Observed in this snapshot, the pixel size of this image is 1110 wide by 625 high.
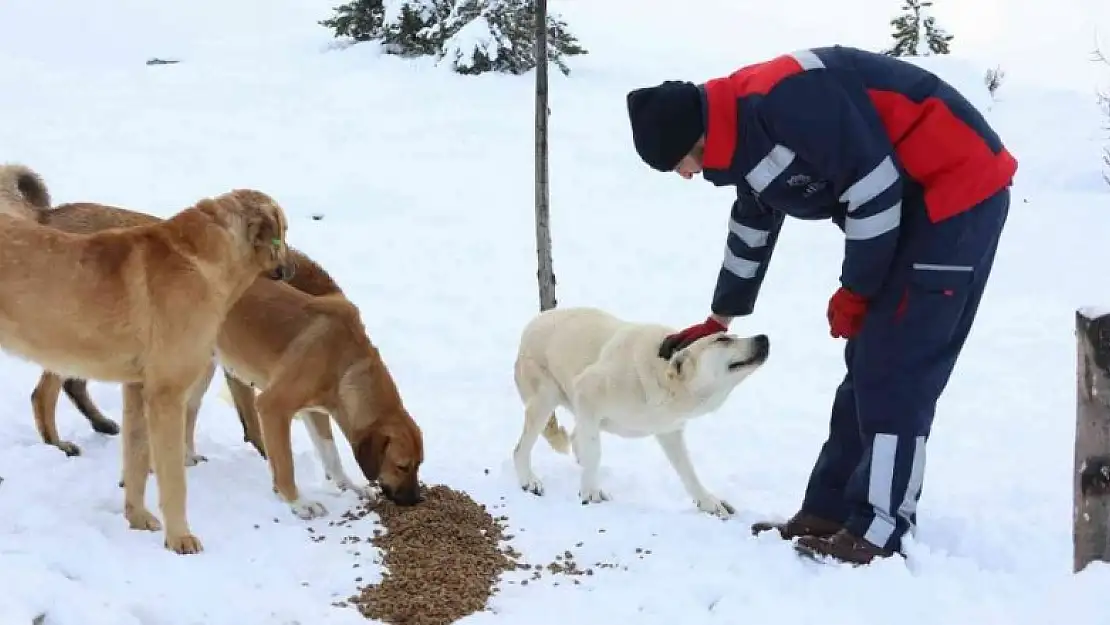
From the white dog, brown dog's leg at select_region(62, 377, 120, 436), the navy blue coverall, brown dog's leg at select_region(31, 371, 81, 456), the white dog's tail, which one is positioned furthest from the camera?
the white dog's tail

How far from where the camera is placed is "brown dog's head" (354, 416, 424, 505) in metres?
5.20

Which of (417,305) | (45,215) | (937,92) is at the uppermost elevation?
(937,92)

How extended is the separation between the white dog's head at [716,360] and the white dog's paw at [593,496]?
0.89 metres

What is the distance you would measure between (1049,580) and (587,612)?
6.17 feet

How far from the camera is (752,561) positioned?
4.28m

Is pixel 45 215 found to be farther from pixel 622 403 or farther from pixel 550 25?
pixel 550 25

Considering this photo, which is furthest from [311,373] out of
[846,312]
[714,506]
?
[846,312]

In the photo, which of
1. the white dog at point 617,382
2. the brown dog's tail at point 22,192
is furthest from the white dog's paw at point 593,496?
the brown dog's tail at point 22,192

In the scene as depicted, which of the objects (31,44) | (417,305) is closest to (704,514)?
(417,305)

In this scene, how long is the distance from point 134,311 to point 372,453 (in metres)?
1.52

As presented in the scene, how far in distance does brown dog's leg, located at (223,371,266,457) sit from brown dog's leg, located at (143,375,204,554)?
5.88 feet

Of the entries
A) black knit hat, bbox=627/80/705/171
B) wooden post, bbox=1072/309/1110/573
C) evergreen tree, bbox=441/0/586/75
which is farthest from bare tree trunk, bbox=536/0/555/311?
evergreen tree, bbox=441/0/586/75

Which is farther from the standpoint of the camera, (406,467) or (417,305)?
(417,305)

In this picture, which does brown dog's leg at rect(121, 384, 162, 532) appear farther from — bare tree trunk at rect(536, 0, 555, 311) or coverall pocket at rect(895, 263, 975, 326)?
bare tree trunk at rect(536, 0, 555, 311)
